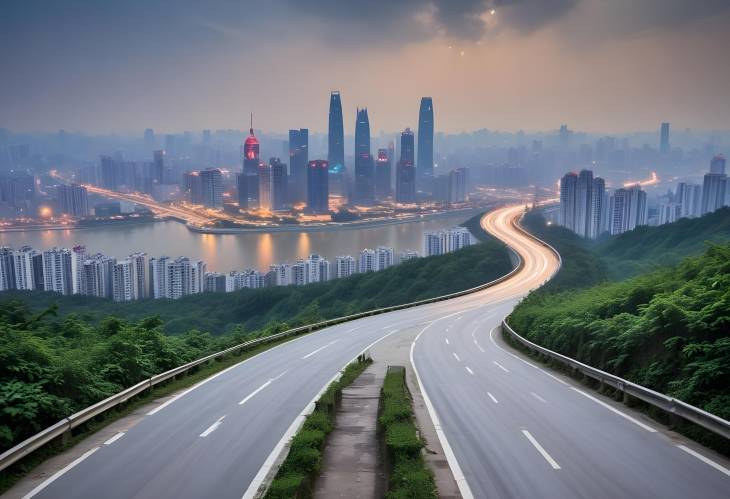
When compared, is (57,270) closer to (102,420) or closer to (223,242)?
(223,242)

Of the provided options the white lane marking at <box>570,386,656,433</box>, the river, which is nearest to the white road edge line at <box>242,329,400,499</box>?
the white lane marking at <box>570,386,656,433</box>

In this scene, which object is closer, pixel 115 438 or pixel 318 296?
pixel 115 438

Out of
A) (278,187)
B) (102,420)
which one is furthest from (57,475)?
(278,187)

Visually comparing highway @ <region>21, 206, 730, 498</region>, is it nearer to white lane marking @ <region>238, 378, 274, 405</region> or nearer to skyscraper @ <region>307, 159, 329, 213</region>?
white lane marking @ <region>238, 378, 274, 405</region>

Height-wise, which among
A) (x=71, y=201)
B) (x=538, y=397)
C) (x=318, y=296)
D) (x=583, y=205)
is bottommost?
(x=318, y=296)

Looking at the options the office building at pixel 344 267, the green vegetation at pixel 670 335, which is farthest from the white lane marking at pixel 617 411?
the office building at pixel 344 267

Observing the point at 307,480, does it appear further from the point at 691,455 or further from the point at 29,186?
the point at 29,186

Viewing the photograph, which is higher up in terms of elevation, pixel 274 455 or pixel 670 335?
pixel 670 335
